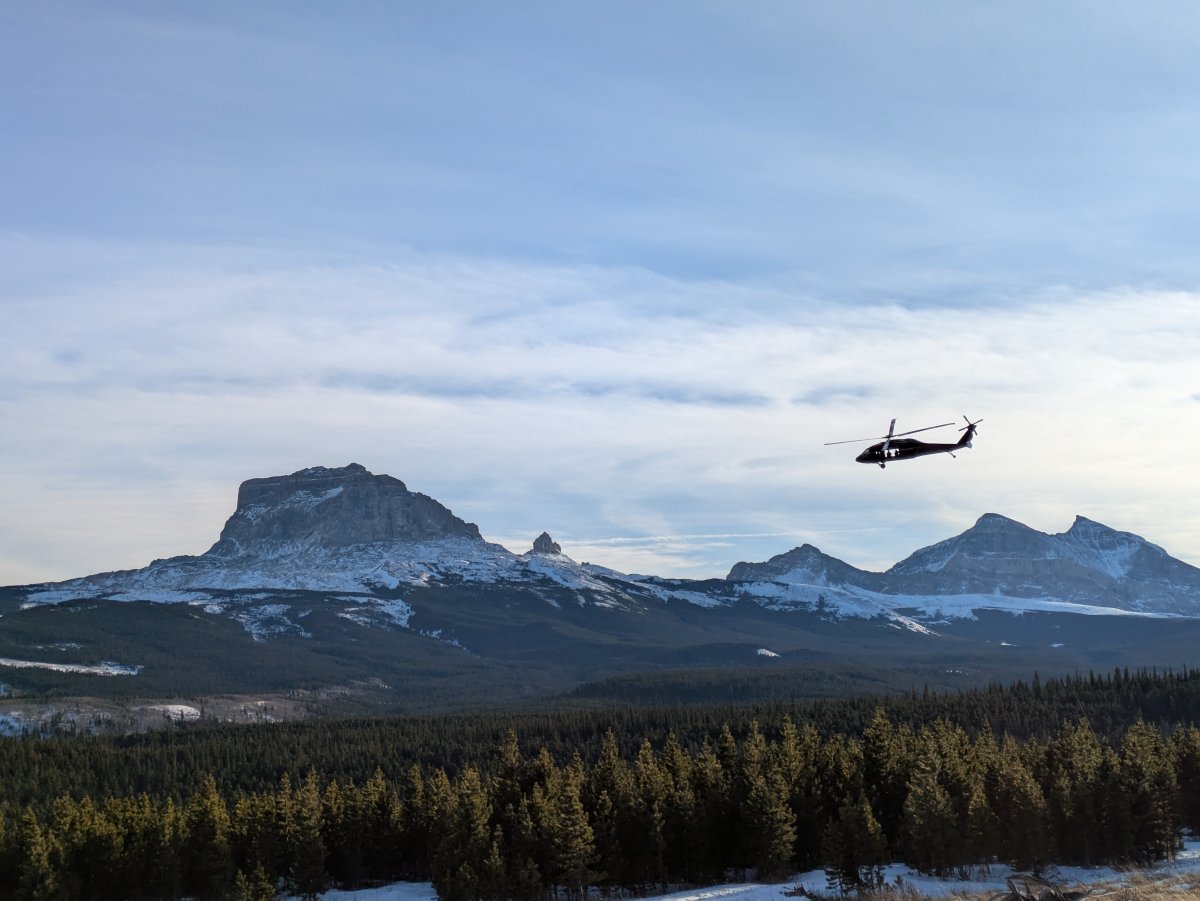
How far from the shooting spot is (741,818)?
11675cm

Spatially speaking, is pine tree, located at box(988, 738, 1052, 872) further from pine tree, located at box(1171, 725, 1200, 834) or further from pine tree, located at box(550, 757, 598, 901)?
pine tree, located at box(550, 757, 598, 901)

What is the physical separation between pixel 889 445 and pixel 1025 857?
48.5m

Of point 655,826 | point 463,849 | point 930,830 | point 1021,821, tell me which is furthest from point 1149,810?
point 463,849

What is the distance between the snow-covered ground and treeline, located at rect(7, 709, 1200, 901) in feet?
7.04

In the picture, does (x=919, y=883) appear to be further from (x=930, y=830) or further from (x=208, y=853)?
(x=208, y=853)

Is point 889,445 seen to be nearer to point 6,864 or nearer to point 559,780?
point 559,780

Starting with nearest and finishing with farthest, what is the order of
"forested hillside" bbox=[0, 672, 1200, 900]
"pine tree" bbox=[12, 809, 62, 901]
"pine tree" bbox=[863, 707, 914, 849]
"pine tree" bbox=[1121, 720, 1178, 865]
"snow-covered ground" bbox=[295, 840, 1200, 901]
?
"snow-covered ground" bbox=[295, 840, 1200, 901] → "forested hillside" bbox=[0, 672, 1200, 900] → "pine tree" bbox=[1121, 720, 1178, 865] → "pine tree" bbox=[12, 809, 62, 901] → "pine tree" bbox=[863, 707, 914, 849]

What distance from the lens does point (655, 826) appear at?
114 m

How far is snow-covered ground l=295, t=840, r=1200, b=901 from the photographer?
8900 centimetres

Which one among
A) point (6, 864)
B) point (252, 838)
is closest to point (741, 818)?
point (252, 838)

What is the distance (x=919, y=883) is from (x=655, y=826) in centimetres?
2703

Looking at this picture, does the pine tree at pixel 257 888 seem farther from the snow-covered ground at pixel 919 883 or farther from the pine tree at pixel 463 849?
the pine tree at pixel 463 849

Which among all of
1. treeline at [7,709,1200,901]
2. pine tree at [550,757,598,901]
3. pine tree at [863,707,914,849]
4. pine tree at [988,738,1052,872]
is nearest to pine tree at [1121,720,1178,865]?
treeline at [7,709,1200,901]

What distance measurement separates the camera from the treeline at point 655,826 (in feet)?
352
